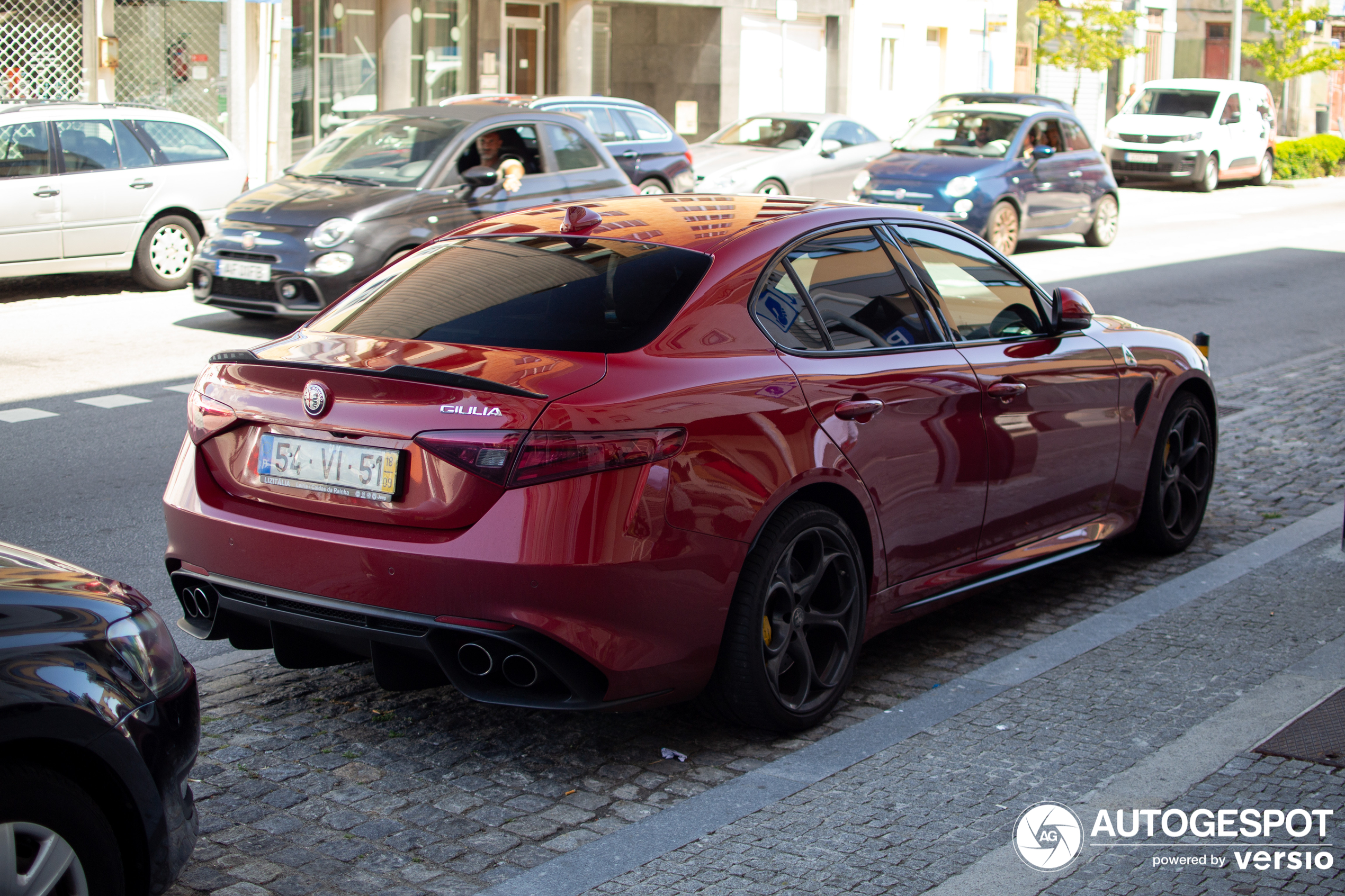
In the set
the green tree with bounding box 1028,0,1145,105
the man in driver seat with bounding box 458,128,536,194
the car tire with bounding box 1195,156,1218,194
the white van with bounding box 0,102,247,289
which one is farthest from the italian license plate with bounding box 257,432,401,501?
the green tree with bounding box 1028,0,1145,105

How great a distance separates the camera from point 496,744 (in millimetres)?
4402

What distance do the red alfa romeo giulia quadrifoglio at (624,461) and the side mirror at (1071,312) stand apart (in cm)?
35

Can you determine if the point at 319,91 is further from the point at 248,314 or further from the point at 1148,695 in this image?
the point at 1148,695

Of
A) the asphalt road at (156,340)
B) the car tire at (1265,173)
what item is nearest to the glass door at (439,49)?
the asphalt road at (156,340)

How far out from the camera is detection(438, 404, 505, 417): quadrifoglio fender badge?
151 inches

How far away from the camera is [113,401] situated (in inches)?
367

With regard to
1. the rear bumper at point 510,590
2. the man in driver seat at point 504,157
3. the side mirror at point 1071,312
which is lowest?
the rear bumper at point 510,590

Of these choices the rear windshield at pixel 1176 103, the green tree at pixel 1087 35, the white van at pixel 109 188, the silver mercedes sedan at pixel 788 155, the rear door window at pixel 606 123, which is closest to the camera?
the white van at pixel 109 188

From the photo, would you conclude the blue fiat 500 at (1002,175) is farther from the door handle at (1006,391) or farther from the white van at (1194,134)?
the door handle at (1006,391)

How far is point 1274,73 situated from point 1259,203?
13.5m

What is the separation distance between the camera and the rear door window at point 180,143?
1455 centimetres

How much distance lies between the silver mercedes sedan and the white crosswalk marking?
11.8 meters

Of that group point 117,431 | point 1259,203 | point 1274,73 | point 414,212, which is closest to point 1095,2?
point 1274,73

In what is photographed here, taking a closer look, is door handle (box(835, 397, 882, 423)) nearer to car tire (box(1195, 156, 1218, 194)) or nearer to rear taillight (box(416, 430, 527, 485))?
rear taillight (box(416, 430, 527, 485))
